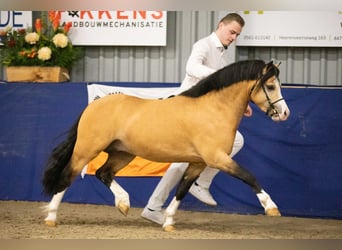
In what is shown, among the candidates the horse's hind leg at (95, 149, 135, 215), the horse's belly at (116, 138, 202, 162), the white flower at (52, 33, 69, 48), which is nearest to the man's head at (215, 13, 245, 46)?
the horse's belly at (116, 138, 202, 162)

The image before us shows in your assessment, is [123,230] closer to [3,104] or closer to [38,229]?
[38,229]

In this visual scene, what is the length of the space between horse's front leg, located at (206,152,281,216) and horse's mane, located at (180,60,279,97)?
1.71 ft

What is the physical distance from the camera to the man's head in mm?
5172

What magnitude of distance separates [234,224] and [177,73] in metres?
2.31

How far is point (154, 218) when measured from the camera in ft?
17.3

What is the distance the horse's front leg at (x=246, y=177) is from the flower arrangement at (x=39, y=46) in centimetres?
292

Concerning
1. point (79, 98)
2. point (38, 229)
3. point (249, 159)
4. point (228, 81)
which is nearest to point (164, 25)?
point (79, 98)

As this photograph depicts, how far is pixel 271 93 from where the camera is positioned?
475cm

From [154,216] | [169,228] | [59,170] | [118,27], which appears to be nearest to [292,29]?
[118,27]

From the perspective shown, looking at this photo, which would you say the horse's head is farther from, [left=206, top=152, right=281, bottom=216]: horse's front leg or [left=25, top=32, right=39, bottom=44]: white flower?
[left=25, top=32, right=39, bottom=44]: white flower

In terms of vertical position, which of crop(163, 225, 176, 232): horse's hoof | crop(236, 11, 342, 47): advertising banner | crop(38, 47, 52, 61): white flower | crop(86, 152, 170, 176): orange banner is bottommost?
crop(163, 225, 176, 232): horse's hoof

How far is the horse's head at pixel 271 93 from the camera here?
472 cm

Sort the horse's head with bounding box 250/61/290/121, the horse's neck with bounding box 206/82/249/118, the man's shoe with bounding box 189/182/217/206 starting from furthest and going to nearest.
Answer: the man's shoe with bounding box 189/182/217/206 < the horse's neck with bounding box 206/82/249/118 < the horse's head with bounding box 250/61/290/121

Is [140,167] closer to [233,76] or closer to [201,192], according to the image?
[201,192]
